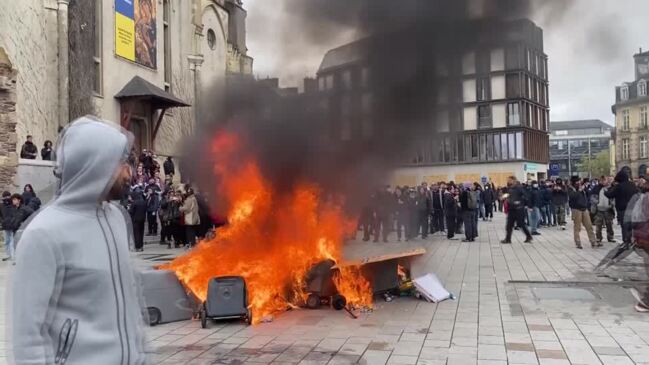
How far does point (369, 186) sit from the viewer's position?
9211 millimetres

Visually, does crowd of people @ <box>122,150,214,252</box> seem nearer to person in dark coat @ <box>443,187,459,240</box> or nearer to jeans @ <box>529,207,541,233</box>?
person in dark coat @ <box>443,187,459,240</box>

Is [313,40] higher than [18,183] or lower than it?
higher

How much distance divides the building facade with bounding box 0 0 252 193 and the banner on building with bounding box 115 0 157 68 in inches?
1.6

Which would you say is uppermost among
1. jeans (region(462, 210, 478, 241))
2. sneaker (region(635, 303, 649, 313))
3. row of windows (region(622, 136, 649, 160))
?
row of windows (region(622, 136, 649, 160))

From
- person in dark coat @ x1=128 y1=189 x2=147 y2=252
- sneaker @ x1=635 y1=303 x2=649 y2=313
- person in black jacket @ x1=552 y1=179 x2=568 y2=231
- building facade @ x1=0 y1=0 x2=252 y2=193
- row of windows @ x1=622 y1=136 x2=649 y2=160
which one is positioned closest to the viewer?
sneaker @ x1=635 y1=303 x2=649 y2=313

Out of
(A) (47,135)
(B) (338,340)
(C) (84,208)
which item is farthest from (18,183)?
(C) (84,208)

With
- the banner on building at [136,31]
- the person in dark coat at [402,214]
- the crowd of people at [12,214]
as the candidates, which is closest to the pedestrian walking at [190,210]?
the crowd of people at [12,214]

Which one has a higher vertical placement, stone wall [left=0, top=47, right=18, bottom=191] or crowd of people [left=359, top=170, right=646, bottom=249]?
stone wall [left=0, top=47, right=18, bottom=191]

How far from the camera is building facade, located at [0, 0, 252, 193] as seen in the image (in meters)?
19.6

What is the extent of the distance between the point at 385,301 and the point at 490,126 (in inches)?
1208

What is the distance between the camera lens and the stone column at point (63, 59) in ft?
68.6

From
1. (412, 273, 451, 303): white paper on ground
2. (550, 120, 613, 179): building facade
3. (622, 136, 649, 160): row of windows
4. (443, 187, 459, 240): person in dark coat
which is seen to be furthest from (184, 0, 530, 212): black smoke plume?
(550, 120, 613, 179): building facade

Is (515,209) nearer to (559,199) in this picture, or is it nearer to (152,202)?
(559,199)

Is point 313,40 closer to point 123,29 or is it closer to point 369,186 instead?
point 369,186
